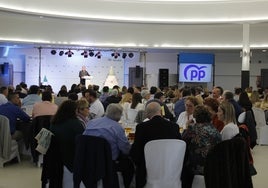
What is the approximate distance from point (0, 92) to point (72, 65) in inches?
327

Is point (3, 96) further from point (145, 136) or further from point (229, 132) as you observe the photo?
point (229, 132)

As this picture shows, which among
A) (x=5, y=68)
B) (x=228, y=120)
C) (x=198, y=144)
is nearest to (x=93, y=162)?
(x=198, y=144)

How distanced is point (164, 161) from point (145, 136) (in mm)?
345

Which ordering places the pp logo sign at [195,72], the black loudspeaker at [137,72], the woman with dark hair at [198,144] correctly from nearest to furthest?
the woman with dark hair at [198,144]
the pp logo sign at [195,72]
the black loudspeaker at [137,72]

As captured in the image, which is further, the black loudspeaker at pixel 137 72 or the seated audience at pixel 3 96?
the black loudspeaker at pixel 137 72

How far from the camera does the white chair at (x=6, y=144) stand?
6367 millimetres

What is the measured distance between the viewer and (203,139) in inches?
168

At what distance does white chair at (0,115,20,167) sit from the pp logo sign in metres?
11.2

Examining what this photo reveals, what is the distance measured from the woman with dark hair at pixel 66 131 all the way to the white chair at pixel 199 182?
1.42 metres

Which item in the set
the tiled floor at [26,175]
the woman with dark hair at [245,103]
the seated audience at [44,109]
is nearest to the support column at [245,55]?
the woman with dark hair at [245,103]

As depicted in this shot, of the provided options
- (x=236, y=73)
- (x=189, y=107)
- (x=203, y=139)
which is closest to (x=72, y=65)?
(x=236, y=73)

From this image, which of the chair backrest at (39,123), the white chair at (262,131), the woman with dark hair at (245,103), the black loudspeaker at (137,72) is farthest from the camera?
the black loudspeaker at (137,72)

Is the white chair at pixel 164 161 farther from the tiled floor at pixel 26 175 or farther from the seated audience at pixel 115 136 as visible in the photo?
the tiled floor at pixel 26 175

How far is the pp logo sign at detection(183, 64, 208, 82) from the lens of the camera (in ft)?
55.7
